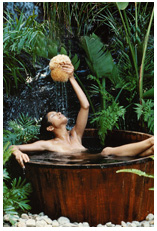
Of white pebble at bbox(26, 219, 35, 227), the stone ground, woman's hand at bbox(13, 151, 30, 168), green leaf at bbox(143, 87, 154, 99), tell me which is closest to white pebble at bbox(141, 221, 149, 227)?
the stone ground

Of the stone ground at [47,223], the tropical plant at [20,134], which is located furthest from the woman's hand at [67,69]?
the stone ground at [47,223]

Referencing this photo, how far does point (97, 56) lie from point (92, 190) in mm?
2759

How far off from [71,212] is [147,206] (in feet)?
2.53

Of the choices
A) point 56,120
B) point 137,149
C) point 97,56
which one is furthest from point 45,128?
point 97,56

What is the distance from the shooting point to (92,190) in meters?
2.97

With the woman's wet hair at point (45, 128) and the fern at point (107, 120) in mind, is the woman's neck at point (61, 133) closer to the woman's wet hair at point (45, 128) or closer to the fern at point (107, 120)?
the woman's wet hair at point (45, 128)

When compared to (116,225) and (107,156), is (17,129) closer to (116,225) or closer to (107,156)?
(107,156)

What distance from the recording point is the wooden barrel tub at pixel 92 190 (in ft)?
9.64

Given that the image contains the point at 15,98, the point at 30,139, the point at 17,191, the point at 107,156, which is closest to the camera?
the point at 17,191

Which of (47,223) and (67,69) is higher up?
(67,69)

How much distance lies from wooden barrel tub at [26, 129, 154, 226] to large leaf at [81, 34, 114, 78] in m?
2.42

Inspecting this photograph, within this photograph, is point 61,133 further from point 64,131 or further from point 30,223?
point 30,223
